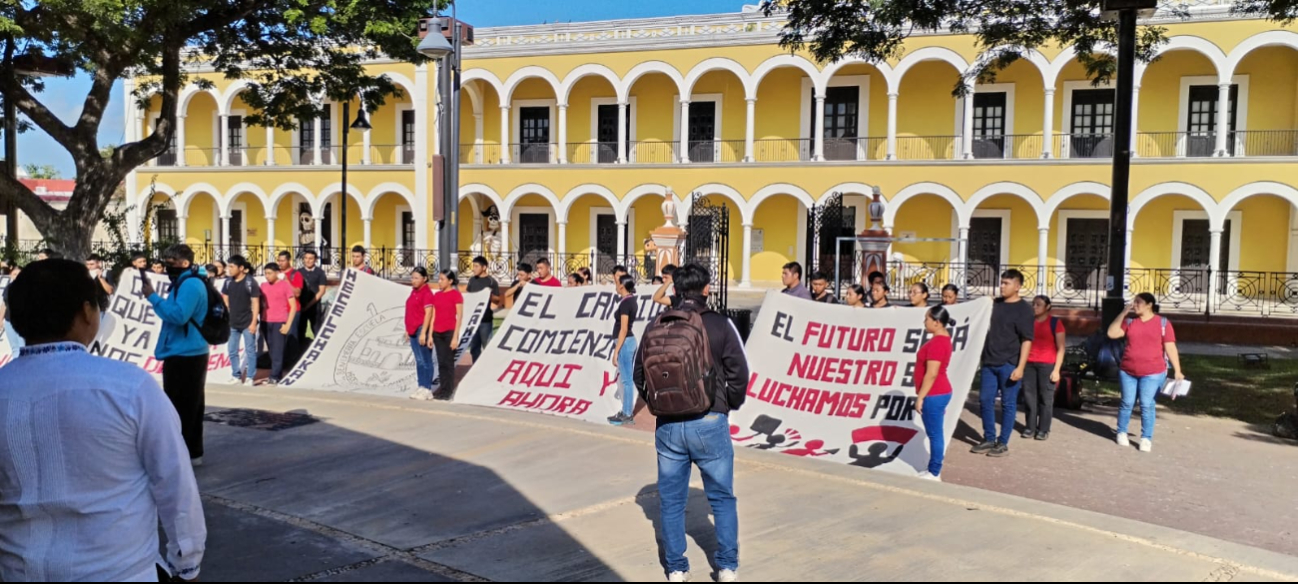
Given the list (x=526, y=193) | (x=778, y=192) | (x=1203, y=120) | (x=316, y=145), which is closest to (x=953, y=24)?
(x=778, y=192)

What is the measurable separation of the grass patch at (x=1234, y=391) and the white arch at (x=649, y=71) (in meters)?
19.1

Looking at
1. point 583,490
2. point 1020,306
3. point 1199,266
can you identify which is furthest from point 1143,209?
point 583,490

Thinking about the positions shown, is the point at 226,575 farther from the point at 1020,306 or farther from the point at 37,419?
the point at 1020,306

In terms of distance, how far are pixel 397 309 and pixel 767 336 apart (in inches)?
193

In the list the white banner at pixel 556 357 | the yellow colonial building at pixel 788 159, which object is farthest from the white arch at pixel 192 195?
A: the white banner at pixel 556 357

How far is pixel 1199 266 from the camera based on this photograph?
28.3 metres

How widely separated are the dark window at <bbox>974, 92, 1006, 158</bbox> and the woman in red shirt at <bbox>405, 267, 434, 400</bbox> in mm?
23249

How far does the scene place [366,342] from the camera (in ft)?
39.0

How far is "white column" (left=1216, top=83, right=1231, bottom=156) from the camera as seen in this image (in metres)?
26.2

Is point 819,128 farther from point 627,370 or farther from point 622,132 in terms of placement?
point 627,370

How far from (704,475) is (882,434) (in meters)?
3.83

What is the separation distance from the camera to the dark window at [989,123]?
30062 mm

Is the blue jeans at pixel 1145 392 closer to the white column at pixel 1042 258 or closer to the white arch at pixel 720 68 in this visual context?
the white column at pixel 1042 258

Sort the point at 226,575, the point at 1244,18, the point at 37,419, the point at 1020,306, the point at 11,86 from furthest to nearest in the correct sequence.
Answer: the point at 1244,18 → the point at 11,86 → the point at 1020,306 → the point at 226,575 → the point at 37,419
